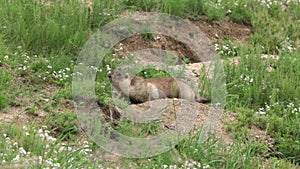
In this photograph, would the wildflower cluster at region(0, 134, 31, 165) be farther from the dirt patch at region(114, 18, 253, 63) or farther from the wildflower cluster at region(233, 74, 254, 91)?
the wildflower cluster at region(233, 74, 254, 91)

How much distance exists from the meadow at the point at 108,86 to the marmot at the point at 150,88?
17cm

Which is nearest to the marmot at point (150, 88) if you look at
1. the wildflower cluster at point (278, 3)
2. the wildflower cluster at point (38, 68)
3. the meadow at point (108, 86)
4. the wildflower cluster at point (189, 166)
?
the meadow at point (108, 86)

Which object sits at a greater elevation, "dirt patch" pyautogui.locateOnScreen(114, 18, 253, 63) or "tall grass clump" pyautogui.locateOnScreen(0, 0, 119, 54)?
"tall grass clump" pyautogui.locateOnScreen(0, 0, 119, 54)

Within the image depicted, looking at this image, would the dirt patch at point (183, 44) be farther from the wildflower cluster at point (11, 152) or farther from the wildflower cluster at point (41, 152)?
the wildflower cluster at point (11, 152)

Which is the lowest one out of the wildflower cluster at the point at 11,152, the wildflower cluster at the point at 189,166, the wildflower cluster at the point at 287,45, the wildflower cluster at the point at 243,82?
the wildflower cluster at the point at 189,166

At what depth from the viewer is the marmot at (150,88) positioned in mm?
7617

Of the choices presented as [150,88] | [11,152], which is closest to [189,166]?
[11,152]

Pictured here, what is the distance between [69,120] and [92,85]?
0.78 meters

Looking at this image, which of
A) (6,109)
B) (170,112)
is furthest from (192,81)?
(6,109)

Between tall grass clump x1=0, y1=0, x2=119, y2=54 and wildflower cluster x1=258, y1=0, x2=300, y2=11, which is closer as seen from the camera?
tall grass clump x1=0, y1=0, x2=119, y2=54

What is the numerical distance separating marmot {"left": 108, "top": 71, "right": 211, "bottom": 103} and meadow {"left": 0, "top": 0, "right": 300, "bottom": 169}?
0.57 ft

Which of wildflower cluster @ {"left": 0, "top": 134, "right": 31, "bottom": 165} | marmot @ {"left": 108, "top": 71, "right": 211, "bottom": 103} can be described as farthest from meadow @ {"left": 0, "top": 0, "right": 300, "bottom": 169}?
marmot @ {"left": 108, "top": 71, "right": 211, "bottom": 103}

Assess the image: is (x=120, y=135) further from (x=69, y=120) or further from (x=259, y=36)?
(x=259, y=36)

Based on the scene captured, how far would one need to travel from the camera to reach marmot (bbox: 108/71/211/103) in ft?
25.0
